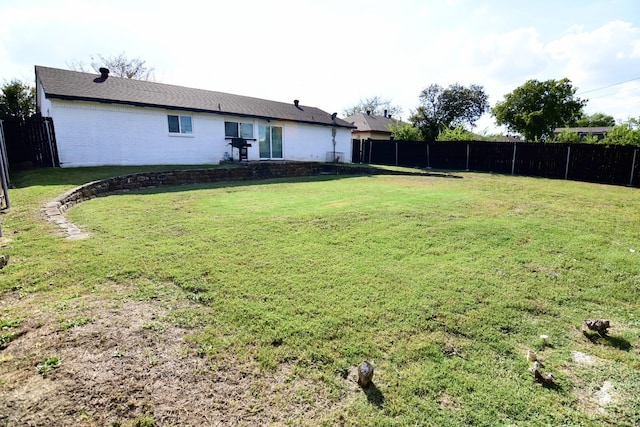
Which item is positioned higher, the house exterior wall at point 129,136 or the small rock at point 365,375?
the house exterior wall at point 129,136

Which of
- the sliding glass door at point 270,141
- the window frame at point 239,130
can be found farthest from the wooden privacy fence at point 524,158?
the window frame at point 239,130

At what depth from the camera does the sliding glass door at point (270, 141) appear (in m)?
17.0

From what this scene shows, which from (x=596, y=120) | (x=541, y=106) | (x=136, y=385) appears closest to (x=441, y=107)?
(x=541, y=106)

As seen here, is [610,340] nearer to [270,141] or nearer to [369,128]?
[270,141]

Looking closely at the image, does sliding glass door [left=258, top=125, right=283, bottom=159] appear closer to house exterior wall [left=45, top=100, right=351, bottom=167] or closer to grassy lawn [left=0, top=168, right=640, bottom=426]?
house exterior wall [left=45, top=100, right=351, bottom=167]

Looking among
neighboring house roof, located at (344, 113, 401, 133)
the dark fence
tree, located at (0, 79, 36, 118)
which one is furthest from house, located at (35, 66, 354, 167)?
neighboring house roof, located at (344, 113, 401, 133)

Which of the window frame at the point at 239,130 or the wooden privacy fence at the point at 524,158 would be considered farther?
the window frame at the point at 239,130

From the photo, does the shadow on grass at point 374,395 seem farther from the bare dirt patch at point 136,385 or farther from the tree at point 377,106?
the tree at point 377,106

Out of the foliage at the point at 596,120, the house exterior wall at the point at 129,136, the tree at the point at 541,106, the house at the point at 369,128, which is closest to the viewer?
the house exterior wall at the point at 129,136

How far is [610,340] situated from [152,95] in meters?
15.8

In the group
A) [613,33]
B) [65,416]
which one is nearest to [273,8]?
[65,416]

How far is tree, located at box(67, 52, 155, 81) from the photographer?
28.9 metres

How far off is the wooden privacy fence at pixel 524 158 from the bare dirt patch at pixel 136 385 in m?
15.4

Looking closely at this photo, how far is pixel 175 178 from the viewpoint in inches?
404
